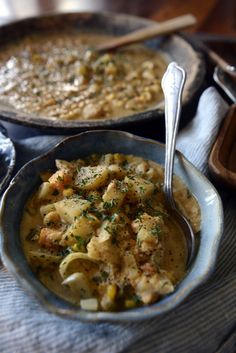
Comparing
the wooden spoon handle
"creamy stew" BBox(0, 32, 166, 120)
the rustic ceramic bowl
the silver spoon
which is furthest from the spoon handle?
the wooden spoon handle

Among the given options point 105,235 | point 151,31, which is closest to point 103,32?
point 151,31

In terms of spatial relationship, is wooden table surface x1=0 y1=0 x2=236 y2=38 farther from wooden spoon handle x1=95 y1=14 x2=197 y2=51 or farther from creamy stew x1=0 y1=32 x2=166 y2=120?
creamy stew x1=0 y1=32 x2=166 y2=120

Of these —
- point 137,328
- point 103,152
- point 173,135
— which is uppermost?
point 173,135

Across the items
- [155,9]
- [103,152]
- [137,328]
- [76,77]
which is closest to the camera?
[137,328]

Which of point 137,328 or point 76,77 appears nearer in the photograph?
point 137,328

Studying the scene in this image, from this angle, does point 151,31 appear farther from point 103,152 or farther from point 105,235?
point 105,235

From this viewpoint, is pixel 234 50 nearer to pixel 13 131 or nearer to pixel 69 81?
pixel 69 81

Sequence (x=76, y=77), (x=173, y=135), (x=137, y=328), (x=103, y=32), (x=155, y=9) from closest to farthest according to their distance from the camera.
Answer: (x=137, y=328) → (x=173, y=135) → (x=76, y=77) → (x=103, y=32) → (x=155, y=9)
